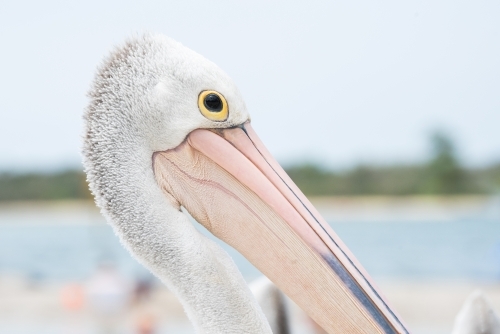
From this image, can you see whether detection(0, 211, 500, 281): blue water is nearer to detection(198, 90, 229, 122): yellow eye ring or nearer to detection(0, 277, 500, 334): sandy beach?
detection(0, 277, 500, 334): sandy beach

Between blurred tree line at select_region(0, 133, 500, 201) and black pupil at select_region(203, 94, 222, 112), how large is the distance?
29.0m

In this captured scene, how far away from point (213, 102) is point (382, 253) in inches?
888

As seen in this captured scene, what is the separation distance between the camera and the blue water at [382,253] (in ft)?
54.2

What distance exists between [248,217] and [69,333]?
27.4 feet

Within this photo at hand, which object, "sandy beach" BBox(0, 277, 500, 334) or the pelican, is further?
"sandy beach" BBox(0, 277, 500, 334)

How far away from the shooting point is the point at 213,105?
2.25 meters

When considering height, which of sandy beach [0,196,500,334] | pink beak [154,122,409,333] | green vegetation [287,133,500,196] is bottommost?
green vegetation [287,133,500,196]

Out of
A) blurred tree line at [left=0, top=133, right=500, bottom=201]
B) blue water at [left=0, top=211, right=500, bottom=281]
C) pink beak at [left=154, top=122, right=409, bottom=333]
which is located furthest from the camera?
blurred tree line at [left=0, top=133, right=500, bottom=201]

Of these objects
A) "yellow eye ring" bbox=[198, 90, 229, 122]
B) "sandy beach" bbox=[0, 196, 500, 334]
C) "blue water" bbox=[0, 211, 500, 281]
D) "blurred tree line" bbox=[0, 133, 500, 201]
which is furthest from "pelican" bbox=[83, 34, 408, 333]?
"blurred tree line" bbox=[0, 133, 500, 201]

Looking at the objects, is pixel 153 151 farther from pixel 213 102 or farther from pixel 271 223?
pixel 271 223

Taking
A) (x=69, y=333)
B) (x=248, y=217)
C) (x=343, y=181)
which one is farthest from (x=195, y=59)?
(x=343, y=181)

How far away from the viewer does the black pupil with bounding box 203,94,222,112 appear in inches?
87.7

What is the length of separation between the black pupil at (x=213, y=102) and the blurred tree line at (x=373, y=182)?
29023 mm

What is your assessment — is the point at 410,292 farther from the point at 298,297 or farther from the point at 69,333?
the point at 298,297
